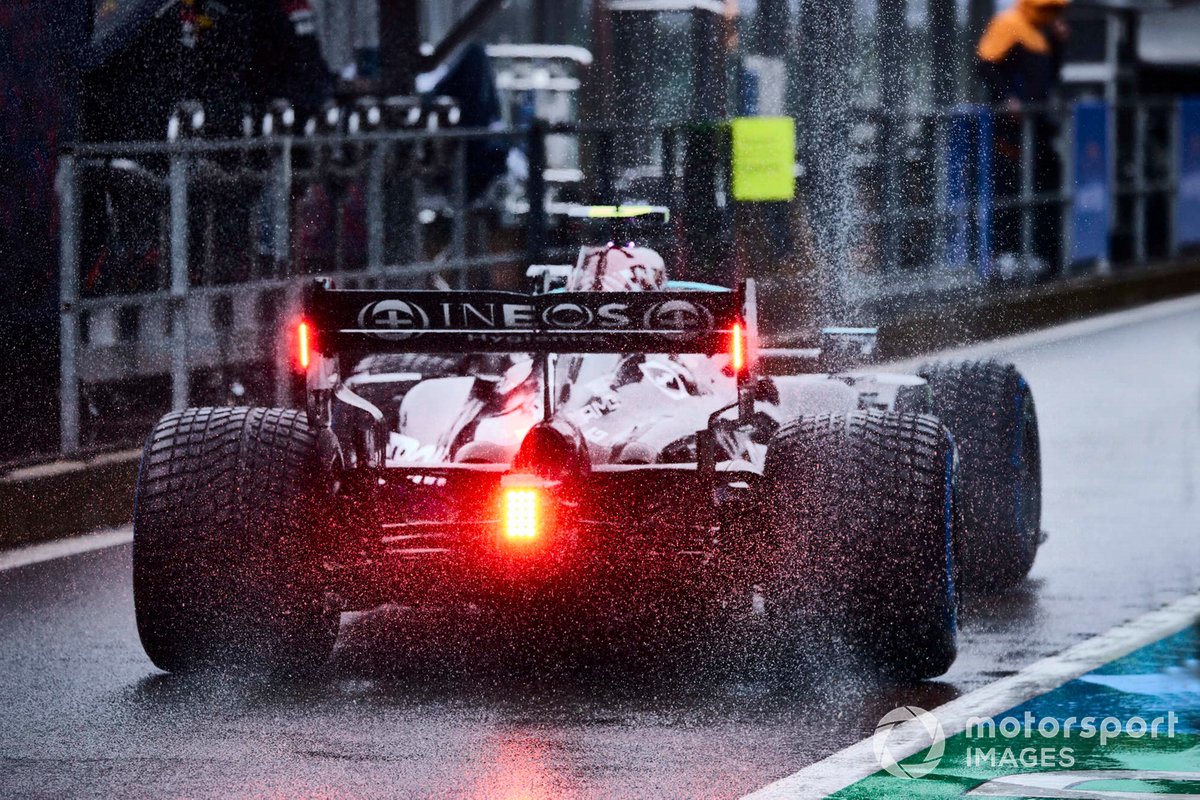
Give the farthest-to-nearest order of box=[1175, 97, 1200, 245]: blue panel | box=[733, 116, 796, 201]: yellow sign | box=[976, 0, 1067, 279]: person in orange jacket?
box=[1175, 97, 1200, 245]: blue panel → box=[976, 0, 1067, 279]: person in orange jacket → box=[733, 116, 796, 201]: yellow sign

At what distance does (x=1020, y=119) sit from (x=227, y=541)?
15.5 m

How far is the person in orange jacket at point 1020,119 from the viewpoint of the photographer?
2197 cm

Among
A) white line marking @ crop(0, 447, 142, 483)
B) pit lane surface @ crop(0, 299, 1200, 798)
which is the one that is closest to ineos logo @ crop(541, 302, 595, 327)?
pit lane surface @ crop(0, 299, 1200, 798)

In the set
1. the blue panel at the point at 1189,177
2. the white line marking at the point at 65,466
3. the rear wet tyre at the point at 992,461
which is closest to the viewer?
the rear wet tyre at the point at 992,461

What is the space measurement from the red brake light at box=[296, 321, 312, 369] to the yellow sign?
1026 centimetres

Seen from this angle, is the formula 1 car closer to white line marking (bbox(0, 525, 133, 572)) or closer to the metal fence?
white line marking (bbox(0, 525, 133, 572))

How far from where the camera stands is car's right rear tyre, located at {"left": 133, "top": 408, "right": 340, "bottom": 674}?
7566 mm

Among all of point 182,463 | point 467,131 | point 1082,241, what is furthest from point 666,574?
point 1082,241

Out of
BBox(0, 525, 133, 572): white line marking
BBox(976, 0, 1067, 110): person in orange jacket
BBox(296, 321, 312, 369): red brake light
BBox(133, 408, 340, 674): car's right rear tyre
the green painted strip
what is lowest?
BBox(0, 525, 133, 572): white line marking

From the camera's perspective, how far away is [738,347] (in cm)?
746

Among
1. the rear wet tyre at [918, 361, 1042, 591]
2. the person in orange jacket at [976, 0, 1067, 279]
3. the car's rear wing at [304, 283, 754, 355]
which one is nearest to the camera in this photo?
the car's rear wing at [304, 283, 754, 355]

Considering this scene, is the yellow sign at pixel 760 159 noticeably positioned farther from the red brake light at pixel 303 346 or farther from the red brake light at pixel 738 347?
the red brake light at pixel 738 347

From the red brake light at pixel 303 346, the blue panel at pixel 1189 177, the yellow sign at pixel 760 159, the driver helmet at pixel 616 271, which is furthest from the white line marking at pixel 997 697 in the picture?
the blue panel at pixel 1189 177

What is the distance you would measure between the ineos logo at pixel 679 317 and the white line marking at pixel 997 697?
127 cm
